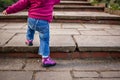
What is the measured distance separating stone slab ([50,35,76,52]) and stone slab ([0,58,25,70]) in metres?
0.51

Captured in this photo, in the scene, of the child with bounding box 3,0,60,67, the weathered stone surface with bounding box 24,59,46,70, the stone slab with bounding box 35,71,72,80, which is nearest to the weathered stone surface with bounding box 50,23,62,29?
the weathered stone surface with bounding box 24,59,46,70

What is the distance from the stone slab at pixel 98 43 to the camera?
3.36m

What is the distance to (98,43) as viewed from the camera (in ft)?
11.7

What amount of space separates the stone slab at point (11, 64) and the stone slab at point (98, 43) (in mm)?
880

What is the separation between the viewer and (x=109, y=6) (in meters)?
6.77

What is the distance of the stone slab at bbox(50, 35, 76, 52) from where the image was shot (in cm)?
336

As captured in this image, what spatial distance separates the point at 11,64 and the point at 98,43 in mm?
1346

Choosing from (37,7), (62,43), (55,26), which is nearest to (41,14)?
(37,7)

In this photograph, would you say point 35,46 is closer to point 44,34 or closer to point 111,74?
point 44,34

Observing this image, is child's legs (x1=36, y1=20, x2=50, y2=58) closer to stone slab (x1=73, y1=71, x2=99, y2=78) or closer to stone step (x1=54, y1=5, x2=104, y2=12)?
stone slab (x1=73, y1=71, x2=99, y2=78)

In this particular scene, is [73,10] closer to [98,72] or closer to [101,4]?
[101,4]

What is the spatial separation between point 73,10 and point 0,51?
4.13 meters

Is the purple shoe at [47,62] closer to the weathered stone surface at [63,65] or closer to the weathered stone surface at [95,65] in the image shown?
the weathered stone surface at [63,65]

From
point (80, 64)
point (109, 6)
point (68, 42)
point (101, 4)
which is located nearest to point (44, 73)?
point (80, 64)
